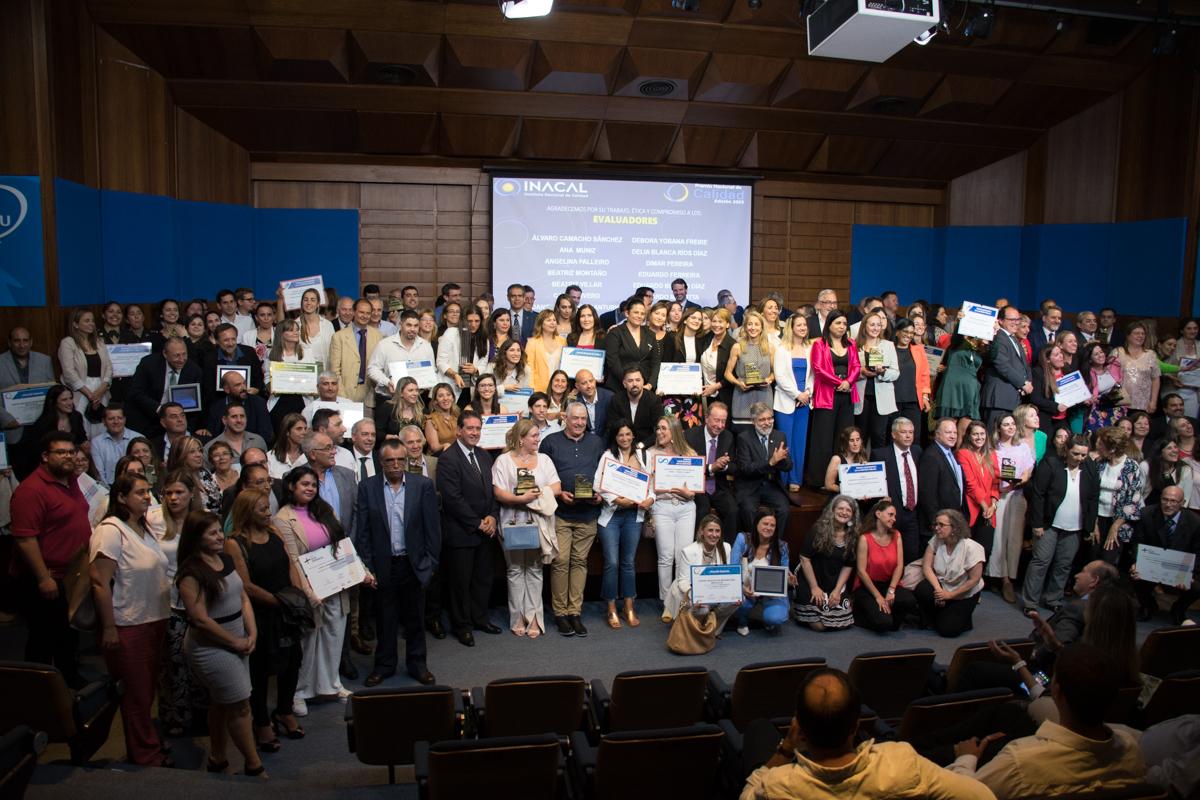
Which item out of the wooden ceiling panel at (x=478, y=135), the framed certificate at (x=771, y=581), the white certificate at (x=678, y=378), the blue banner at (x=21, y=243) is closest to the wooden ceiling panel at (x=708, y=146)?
the wooden ceiling panel at (x=478, y=135)

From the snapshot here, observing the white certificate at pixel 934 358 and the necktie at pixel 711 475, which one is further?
the white certificate at pixel 934 358

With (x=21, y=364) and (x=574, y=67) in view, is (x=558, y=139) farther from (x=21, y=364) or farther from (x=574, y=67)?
(x=21, y=364)

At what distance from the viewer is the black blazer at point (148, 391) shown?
723 centimetres

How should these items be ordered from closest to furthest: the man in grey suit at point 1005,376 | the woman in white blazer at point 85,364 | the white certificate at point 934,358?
the woman in white blazer at point 85,364, the man in grey suit at point 1005,376, the white certificate at point 934,358


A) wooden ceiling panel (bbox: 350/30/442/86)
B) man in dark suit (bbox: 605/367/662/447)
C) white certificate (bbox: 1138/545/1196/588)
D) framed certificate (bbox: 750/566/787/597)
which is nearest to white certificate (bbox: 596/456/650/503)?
man in dark suit (bbox: 605/367/662/447)

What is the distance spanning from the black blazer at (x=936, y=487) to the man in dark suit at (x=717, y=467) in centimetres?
148

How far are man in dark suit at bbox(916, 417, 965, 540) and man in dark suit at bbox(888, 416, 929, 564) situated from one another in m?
0.04

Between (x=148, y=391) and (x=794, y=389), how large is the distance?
5.14 m

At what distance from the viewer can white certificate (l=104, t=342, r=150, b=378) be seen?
7.55 metres

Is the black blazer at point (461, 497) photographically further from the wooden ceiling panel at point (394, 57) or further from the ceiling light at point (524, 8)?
the wooden ceiling panel at point (394, 57)

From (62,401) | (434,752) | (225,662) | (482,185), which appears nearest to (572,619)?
(225,662)

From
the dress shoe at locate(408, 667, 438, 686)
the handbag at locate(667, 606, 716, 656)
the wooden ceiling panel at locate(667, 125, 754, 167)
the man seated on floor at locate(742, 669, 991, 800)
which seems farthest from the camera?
the wooden ceiling panel at locate(667, 125, 754, 167)

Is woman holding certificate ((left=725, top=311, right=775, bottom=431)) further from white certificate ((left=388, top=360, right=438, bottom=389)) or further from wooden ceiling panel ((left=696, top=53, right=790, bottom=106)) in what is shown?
wooden ceiling panel ((left=696, top=53, right=790, bottom=106))

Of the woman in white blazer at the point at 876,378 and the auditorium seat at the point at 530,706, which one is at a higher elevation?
the woman in white blazer at the point at 876,378
